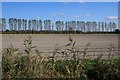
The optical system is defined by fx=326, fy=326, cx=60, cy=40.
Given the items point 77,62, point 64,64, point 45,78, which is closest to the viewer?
Answer: point 45,78

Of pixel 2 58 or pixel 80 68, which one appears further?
pixel 2 58

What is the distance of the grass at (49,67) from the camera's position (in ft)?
25.0

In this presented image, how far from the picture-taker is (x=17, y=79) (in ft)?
24.9

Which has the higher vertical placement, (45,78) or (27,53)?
(27,53)

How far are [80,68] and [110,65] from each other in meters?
0.84

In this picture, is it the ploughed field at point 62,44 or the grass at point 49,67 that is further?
the ploughed field at point 62,44

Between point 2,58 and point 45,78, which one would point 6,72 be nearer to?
point 2,58

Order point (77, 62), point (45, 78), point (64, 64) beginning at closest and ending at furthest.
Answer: point (45, 78) < point (77, 62) < point (64, 64)

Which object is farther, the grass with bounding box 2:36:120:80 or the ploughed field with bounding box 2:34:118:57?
the ploughed field with bounding box 2:34:118:57

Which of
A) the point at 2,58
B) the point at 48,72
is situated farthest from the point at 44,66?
the point at 2,58

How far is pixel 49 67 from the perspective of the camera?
800 centimetres

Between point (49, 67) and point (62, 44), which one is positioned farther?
point (62, 44)

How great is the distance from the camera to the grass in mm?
7609

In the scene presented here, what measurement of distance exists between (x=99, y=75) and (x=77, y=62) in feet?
2.26
